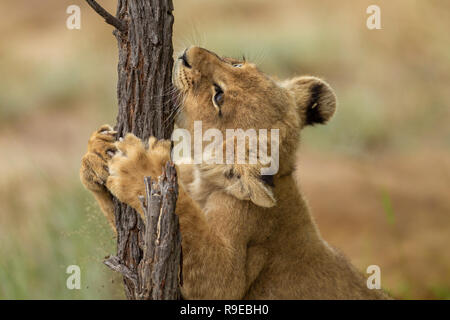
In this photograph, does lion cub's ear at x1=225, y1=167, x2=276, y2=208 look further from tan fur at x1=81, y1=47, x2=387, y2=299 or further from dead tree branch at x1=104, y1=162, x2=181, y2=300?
dead tree branch at x1=104, y1=162, x2=181, y2=300

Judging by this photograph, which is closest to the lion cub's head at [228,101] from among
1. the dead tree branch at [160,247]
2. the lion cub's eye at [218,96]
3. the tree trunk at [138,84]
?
the lion cub's eye at [218,96]

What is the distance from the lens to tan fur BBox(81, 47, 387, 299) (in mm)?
3170

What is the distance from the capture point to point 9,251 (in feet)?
19.2

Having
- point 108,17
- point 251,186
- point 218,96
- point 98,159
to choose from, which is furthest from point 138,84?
point 251,186

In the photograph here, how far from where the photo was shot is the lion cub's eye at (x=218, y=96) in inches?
143

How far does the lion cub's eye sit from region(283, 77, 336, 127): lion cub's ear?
0.71 meters

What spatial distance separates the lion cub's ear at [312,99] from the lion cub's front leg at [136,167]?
55.5 inches

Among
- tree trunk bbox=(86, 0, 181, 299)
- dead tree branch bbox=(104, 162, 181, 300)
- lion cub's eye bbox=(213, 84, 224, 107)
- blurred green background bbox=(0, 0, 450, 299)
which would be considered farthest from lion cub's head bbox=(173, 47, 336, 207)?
dead tree branch bbox=(104, 162, 181, 300)

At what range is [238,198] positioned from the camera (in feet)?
11.3

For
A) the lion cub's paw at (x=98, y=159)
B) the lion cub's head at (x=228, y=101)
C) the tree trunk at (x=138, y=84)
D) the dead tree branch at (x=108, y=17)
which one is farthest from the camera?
the lion cub's head at (x=228, y=101)

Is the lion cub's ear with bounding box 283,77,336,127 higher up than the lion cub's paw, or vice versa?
the lion cub's ear with bounding box 283,77,336,127

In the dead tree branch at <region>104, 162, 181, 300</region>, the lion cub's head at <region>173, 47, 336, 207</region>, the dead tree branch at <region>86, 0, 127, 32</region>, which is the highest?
the dead tree branch at <region>86, 0, 127, 32</region>

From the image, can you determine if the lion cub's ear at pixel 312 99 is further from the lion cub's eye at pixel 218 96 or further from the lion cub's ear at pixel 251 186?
the lion cub's ear at pixel 251 186
